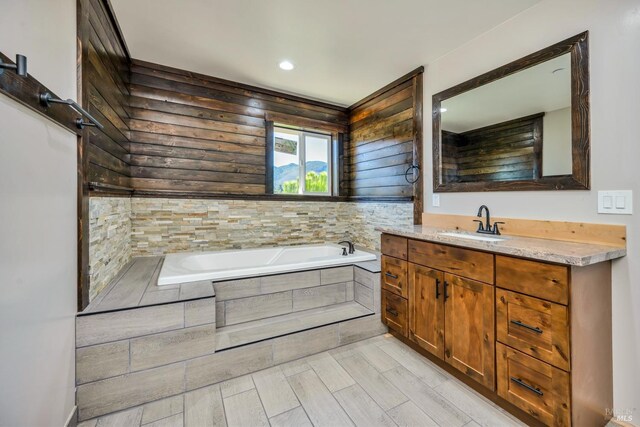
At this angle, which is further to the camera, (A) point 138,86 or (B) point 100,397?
(A) point 138,86

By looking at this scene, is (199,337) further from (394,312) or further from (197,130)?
(197,130)

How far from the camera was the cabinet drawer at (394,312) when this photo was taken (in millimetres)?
2186

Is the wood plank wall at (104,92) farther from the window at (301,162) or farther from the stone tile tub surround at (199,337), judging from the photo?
the window at (301,162)

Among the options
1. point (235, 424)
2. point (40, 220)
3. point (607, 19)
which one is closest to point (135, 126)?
point (40, 220)

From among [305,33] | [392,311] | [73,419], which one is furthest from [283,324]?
[305,33]

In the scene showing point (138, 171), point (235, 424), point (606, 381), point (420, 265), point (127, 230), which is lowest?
point (235, 424)

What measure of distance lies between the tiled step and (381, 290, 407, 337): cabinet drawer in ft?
0.45

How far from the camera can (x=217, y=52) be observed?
252 centimetres

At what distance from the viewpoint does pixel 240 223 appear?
3.23 metres

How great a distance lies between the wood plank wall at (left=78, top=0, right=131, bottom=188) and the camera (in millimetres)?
1636

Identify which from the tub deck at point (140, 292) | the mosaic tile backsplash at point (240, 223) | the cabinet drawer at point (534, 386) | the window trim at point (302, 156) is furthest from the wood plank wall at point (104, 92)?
the cabinet drawer at point (534, 386)

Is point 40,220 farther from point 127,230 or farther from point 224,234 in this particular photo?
point 224,234

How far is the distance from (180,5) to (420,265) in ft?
8.12

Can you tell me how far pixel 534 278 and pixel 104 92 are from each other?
2902 millimetres
